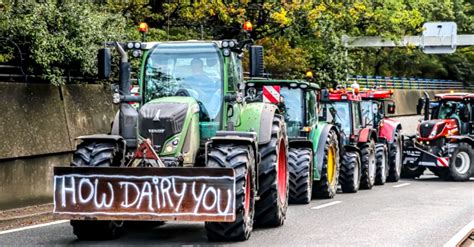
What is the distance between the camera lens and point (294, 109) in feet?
62.2

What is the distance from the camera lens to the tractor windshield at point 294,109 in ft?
62.1

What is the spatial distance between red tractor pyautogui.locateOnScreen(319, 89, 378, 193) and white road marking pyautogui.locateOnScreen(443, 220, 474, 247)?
312 inches

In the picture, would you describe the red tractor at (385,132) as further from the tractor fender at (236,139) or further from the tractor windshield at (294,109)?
the tractor fender at (236,139)

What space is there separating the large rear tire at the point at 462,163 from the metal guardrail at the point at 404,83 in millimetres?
14461

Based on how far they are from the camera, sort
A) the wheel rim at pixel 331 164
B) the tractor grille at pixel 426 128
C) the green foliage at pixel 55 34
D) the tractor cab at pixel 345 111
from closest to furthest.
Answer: the green foliage at pixel 55 34 < the wheel rim at pixel 331 164 < the tractor cab at pixel 345 111 < the tractor grille at pixel 426 128

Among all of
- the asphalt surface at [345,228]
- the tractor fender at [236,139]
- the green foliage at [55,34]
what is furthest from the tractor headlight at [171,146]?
the green foliage at [55,34]

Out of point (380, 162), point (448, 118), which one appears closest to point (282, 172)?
point (380, 162)

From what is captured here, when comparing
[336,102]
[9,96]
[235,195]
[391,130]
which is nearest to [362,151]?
[336,102]

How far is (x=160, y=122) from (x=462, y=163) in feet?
55.4

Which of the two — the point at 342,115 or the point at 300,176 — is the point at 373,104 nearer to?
the point at 342,115

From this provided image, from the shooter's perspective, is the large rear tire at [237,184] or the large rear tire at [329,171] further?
the large rear tire at [329,171]

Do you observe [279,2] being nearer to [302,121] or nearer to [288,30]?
[288,30]

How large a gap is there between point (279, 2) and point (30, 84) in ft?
36.9

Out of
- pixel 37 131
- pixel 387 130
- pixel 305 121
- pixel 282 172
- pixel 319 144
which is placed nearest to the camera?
pixel 282 172
